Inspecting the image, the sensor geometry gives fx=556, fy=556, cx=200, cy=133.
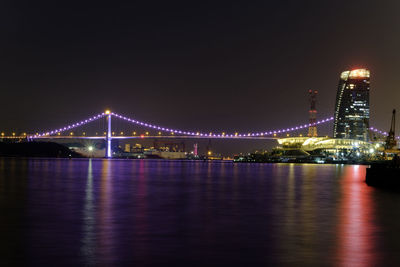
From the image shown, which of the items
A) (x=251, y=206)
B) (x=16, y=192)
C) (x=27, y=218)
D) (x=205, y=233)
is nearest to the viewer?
(x=205, y=233)

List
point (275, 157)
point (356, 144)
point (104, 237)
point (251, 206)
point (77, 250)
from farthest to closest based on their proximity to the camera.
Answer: point (356, 144)
point (275, 157)
point (251, 206)
point (104, 237)
point (77, 250)

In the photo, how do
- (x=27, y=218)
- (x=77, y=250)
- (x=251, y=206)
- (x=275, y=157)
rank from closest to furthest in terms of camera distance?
(x=77, y=250) → (x=27, y=218) → (x=251, y=206) → (x=275, y=157)

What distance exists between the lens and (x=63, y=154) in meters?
159

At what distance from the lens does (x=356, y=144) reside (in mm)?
158250

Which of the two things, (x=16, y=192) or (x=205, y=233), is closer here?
(x=205, y=233)

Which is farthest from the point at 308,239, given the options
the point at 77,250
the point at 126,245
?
the point at 77,250

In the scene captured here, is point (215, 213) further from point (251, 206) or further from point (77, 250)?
point (77, 250)

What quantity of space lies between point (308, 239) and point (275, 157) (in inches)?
5291

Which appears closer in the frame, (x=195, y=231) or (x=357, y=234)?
(x=357, y=234)

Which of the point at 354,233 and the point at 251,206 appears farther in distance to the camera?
the point at 251,206

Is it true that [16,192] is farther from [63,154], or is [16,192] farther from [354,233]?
[63,154]

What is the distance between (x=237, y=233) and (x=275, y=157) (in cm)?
13380

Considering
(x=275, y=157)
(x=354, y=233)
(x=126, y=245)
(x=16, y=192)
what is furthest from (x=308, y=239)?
(x=275, y=157)

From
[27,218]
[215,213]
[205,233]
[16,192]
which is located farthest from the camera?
[16,192]
